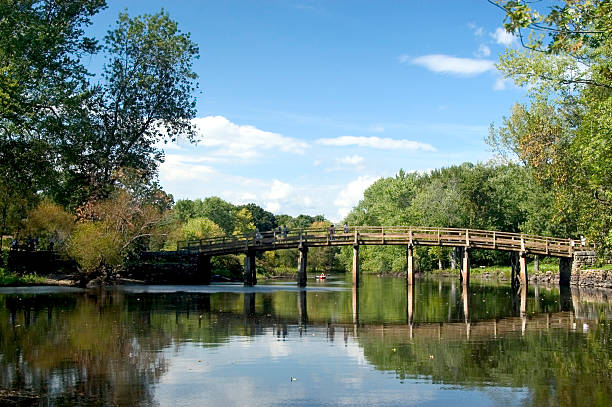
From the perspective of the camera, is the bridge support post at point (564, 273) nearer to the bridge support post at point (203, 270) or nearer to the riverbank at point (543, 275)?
the riverbank at point (543, 275)

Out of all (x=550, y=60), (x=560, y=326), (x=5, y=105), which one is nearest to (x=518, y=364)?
(x=560, y=326)

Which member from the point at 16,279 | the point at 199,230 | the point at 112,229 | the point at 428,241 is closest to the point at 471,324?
the point at 428,241

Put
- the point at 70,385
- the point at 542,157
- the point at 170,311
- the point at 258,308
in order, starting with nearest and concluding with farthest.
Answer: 1. the point at 70,385
2. the point at 170,311
3. the point at 258,308
4. the point at 542,157

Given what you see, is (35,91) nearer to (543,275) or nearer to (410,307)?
(410,307)

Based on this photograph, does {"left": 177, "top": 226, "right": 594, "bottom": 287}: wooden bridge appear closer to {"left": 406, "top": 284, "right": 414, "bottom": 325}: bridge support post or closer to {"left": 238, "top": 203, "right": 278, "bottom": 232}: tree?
{"left": 406, "top": 284, "right": 414, "bottom": 325}: bridge support post

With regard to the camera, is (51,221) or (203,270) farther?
(203,270)

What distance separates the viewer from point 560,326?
22.9 meters

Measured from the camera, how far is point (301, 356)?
53.5ft

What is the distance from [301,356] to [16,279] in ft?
98.9

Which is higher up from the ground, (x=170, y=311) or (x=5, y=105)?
(x=5, y=105)

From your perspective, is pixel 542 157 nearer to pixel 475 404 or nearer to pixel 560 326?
pixel 560 326

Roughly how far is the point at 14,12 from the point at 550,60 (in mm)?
30798

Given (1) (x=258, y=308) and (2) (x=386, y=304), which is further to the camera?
(2) (x=386, y=304)

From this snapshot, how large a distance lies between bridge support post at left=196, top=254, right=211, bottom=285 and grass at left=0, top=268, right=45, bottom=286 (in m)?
14.7
